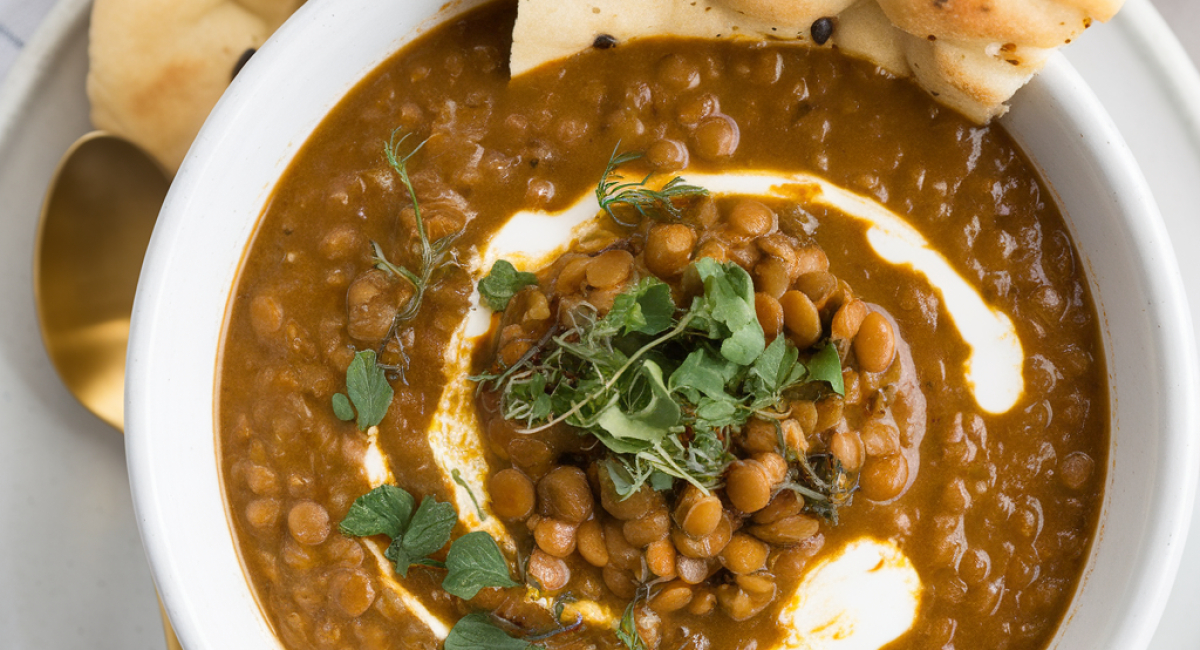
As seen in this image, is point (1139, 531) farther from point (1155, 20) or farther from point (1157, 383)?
point (1155, 20)

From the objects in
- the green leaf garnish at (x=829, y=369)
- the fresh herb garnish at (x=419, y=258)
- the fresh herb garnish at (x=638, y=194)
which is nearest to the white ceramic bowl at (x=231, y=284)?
the fresh herb garnish at (x=419, y=258)

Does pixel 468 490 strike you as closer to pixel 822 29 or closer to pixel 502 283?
pixel 502 283

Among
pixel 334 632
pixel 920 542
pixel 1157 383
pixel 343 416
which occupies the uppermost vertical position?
pixel 1157 383

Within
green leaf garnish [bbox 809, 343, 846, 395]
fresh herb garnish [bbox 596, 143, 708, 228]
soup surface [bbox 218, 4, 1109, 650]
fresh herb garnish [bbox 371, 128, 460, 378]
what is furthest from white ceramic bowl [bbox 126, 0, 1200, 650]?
green leaf garnish [bbox 809, 343, 846, 395]

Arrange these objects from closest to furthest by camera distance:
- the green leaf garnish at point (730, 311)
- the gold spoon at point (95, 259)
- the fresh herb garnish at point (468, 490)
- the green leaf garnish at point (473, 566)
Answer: the green leaf garnish at point (730, 311) < the green leaf garnish at point (473, 566) < the fresh herb garnish at point (468, 490) < the gold spoon at point (95, 259)

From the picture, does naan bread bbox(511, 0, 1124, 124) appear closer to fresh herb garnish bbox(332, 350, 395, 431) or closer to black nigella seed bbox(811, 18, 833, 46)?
black nigella seed bbox(811, 18, 833, 46)

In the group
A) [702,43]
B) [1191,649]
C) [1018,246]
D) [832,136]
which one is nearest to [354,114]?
[702,43]

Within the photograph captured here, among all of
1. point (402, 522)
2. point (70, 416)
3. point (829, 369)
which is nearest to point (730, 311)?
point (829, 369)

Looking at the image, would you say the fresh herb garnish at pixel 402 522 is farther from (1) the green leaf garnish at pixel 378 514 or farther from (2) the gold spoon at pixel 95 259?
(2) the gold spoon at pixel 95 259
